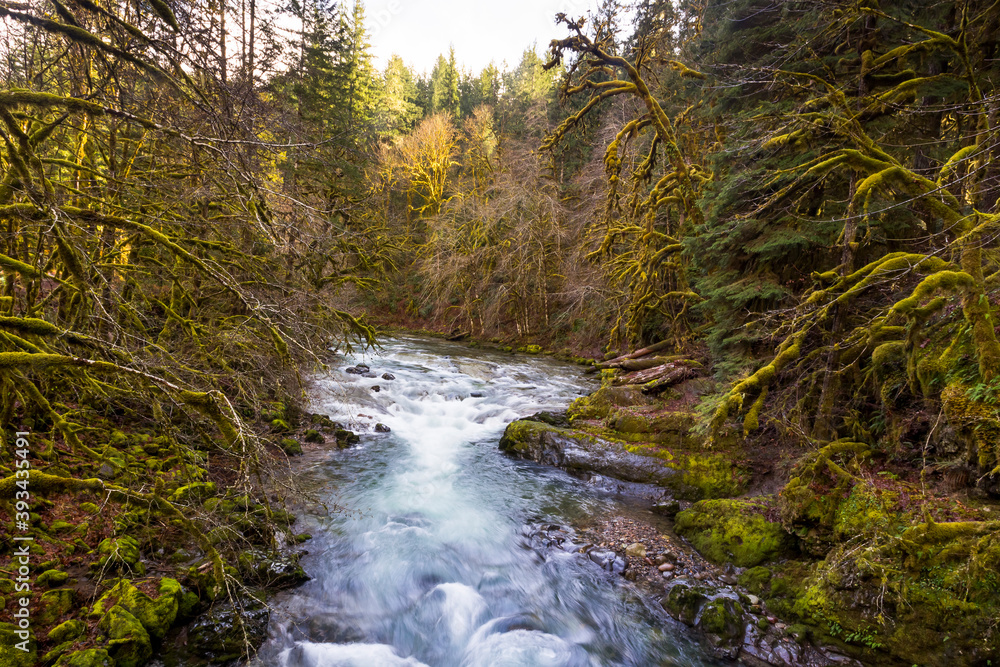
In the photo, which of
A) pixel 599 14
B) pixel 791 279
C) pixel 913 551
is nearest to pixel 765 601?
pixel 913 551

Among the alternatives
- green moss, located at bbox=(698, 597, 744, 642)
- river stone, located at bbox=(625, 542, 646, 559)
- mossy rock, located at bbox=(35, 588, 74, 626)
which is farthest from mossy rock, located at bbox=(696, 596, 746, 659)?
mossy rock, located at bbox=(35, 588, 74, 626)

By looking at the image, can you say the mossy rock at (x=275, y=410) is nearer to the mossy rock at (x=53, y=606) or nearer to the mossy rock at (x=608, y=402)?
the mossy rock at (x=53, y=606)

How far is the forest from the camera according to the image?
2846mm

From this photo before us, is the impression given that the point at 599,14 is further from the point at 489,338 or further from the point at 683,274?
the point at 489,338

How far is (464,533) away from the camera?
630 centimetres

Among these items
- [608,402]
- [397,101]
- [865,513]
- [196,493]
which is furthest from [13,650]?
[397,101]

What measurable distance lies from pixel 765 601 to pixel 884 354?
2786 mm

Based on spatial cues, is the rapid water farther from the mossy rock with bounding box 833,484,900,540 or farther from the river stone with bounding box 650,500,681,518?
the mossy rock with bounding box 833,484,900,540

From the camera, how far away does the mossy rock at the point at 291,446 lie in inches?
305

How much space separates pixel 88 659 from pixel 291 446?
Result: 483 cm

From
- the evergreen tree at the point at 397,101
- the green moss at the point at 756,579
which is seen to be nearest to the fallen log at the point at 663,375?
the green moss at the point at 756,579

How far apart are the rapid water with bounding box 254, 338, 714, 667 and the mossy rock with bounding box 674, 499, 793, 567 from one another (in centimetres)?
108

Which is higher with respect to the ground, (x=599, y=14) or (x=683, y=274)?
(x=599, y=14)

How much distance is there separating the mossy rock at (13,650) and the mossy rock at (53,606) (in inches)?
13.2
